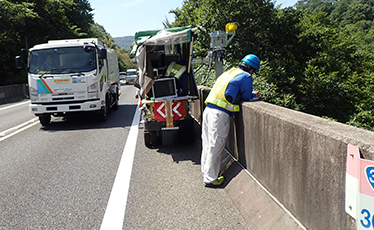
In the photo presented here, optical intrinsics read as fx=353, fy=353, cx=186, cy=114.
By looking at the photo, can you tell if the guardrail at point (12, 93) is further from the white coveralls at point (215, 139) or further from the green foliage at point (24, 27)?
the white coveralls at point (215, 139)

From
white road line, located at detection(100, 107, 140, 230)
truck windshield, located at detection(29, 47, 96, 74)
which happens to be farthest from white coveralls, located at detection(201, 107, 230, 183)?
truck windshield, located at detection(29, 47, 96, 74)

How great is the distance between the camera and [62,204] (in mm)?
4906

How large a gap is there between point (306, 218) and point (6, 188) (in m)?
4.76

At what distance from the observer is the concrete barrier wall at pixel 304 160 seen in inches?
104

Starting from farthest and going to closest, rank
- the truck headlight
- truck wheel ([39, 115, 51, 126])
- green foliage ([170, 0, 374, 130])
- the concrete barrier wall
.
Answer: green foliage ([170, 0, 374, 130]), truck wheel ([39, 115, 51, 126]), the truck headlight, the concrete barrier wall

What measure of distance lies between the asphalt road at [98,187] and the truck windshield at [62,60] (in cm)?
284

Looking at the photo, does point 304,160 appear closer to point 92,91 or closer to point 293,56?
point 92,91

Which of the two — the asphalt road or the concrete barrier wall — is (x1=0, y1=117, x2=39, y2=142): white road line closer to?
the asphalt road

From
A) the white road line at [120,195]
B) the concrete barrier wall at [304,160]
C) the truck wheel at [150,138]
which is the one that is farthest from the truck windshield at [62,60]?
the concrete barrier wall at [304,160]

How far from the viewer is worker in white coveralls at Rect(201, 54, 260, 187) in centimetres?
513

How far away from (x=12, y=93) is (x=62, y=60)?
1595cm

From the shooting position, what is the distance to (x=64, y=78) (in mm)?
11414

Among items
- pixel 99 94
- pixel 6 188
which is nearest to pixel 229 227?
pixel 6 188

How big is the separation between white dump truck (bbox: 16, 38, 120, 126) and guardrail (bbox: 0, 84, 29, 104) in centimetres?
1181
